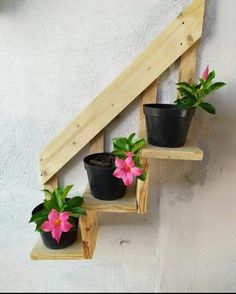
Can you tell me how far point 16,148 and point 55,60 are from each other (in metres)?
0.36

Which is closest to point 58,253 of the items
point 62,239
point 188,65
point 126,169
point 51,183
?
point 62,239

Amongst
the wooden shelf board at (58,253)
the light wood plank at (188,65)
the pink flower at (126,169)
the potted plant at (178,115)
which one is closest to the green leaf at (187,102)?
the potted plant at (178,115)

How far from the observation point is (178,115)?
758 millimetres

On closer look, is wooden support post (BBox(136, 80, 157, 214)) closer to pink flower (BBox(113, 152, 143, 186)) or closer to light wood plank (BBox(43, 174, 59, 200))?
pink flower (BBox(113, 152, 143, 186))

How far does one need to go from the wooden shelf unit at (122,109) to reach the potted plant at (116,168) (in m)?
0.03

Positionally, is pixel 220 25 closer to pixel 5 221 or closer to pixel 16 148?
pixel 16 148

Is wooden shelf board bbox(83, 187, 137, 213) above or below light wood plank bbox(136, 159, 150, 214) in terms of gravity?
below

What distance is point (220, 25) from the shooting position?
88 cm

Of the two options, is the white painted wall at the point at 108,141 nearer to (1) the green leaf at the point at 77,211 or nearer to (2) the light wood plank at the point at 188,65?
(2) the light wood plank at the point at 188,65

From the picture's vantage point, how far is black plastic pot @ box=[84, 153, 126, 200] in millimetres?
788

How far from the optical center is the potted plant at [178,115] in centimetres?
76

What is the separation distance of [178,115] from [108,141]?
304mm

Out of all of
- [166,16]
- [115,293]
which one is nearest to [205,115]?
[166,16]

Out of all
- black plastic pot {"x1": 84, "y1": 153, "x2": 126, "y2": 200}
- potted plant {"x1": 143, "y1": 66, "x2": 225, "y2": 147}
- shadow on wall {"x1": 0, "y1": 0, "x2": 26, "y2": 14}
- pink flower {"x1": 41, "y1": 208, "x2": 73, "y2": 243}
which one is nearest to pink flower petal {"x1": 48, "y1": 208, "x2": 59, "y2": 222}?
pink flower {"x1": 41, "y1": 208, "x2": 73, "y2": 243}
